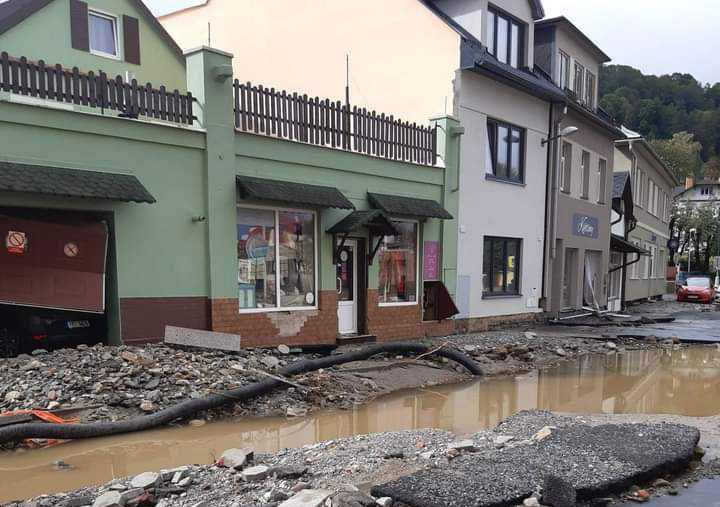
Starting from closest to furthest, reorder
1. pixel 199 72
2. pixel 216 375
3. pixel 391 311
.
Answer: pixel 216 375
pixel 199 72
pixel 391 311

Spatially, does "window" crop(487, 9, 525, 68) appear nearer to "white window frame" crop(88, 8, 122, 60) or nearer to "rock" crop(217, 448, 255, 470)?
"white window frame" crop(88, 8, 122, 60)

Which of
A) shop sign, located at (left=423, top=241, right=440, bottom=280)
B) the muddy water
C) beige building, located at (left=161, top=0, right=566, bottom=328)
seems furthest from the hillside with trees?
the muddy water

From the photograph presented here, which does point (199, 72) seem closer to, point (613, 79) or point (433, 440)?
point (433, 440)

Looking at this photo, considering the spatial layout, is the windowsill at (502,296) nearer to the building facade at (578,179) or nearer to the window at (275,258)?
the building facade at (578,179)

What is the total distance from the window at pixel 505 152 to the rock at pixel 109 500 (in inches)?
535

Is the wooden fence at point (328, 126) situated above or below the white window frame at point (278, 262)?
above

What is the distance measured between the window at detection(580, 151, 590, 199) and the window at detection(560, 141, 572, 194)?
1.35 m

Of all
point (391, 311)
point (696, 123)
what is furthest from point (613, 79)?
point (391, 311)

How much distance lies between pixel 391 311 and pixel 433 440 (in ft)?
23.4

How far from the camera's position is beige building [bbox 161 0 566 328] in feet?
49.0

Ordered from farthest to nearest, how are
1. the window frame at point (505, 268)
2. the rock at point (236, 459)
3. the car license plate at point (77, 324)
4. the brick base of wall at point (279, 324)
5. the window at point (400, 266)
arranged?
the window frame at point (505, 268) → the window at point (400, 266) → the brick base of wall at point (279, 324) → the car license plate at point (77, 324) → the rock at point (236, 459)

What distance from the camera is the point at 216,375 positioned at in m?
7.78

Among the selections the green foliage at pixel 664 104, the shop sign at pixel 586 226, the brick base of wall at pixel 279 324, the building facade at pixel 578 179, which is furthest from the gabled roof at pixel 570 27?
the green foliage at pixel 664 104

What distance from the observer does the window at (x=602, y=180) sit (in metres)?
21.9
